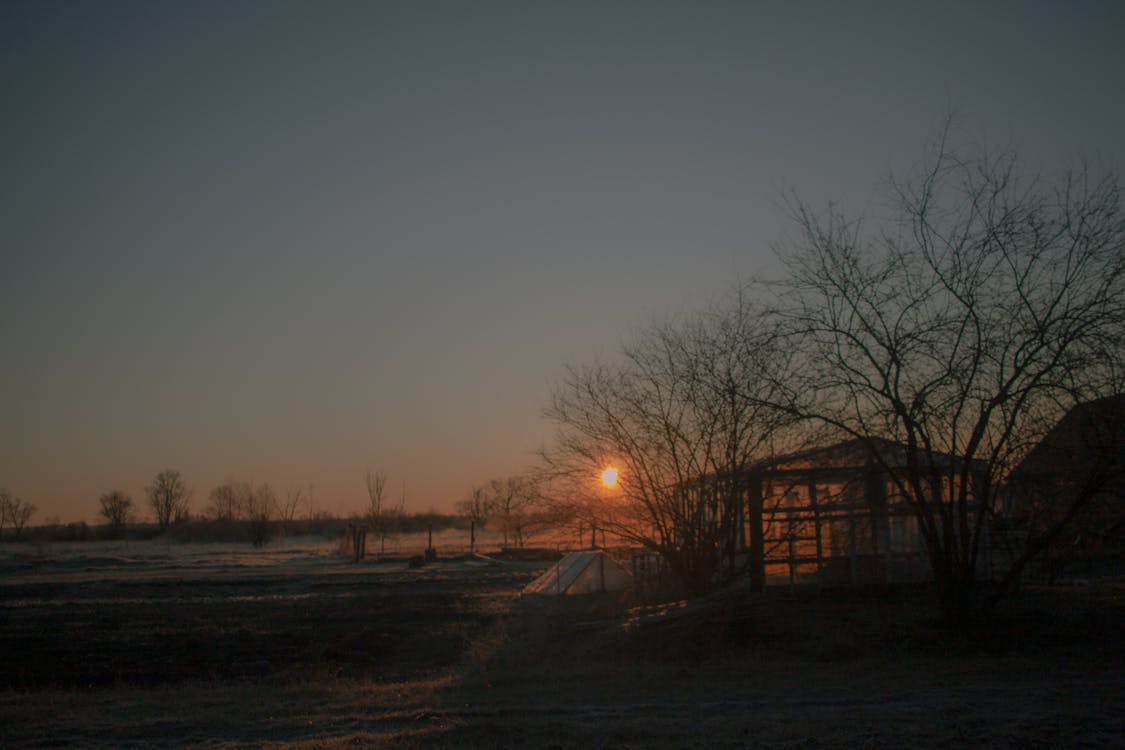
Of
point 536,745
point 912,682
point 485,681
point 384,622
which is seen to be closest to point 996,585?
point 912,682

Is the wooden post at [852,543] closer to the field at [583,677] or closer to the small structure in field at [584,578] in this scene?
the field at [583,677]

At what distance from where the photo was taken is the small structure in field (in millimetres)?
25219

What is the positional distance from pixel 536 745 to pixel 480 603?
1870 centimetres

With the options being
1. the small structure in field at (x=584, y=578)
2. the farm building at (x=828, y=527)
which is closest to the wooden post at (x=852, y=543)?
the farm building at (x=828, y=527)

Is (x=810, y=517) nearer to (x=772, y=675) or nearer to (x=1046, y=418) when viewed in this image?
(x=1046, y=418)

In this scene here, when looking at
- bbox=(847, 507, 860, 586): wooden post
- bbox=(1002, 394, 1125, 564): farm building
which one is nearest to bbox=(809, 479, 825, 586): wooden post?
bbox=(847, 507, 860, 586): wooden post

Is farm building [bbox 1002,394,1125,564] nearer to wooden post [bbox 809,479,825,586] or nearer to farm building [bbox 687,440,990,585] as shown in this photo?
farm building [bbox 687,440,990,585]

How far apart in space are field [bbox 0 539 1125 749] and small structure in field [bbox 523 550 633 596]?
90.2 inches

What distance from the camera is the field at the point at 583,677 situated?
8.08 m

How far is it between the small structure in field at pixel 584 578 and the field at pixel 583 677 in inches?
90.2

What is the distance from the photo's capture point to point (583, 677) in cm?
1184

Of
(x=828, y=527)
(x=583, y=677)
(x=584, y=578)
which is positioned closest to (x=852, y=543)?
(x=828, y=527)

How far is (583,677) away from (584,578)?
14.7 meters

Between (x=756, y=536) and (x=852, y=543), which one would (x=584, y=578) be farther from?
(x=852, y=543)
